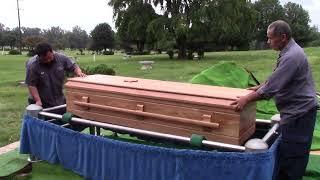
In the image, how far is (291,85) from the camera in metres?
3.98

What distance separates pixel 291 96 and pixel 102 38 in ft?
250

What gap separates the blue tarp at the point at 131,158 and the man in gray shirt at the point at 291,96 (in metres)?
0.20

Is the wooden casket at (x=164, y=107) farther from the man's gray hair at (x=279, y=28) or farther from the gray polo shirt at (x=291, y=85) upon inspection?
the man's gray hair at (x=279, y=28)

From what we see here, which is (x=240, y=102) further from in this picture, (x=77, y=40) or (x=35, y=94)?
(x=77, y=40)

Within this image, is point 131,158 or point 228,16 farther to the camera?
point 228,16

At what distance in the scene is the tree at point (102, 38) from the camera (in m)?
77.3

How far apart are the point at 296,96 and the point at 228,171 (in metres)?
1.04

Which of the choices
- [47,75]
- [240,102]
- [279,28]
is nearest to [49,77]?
[47,75]

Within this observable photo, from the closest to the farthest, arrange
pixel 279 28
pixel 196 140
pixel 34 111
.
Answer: pixel 196 140, pixel 279 28, pixel 34 111

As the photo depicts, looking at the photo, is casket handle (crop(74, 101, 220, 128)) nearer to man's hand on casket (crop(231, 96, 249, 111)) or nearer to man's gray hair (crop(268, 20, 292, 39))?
man's hand on casket (crop(231, 96, 249, 111))

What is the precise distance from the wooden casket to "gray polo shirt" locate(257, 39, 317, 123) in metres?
0.29

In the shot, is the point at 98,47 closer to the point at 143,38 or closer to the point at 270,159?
the point at 143,38

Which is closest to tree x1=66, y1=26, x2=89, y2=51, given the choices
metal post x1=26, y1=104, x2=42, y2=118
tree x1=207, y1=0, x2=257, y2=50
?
tree x1=207, y1=0, x2=257, y2=50

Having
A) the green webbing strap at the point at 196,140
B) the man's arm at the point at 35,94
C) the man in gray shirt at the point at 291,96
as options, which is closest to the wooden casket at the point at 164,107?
the green webbing strap at the point at 196,140
